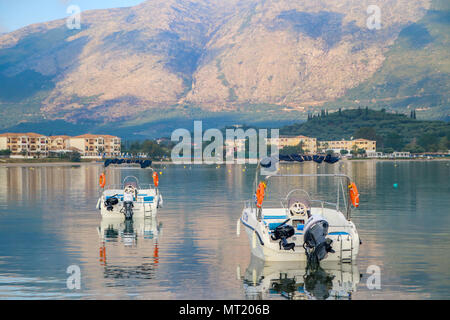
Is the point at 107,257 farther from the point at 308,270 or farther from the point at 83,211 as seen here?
the point at 83,211

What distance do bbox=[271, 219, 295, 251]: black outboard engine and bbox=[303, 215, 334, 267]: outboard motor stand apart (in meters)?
0.59

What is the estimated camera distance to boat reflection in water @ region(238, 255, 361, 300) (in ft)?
74.0

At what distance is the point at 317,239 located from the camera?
2580 centimetres

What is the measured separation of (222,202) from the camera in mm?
59250

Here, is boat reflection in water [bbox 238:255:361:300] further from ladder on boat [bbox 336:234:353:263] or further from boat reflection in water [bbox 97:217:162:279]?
boat reflection in water [bbox 97:217:162:279]

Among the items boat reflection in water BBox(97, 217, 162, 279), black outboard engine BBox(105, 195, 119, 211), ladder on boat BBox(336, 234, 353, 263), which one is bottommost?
boat reflection in water BBox(97, 217, 162, 279)

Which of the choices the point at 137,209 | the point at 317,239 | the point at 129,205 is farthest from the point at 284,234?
the point at 137,209

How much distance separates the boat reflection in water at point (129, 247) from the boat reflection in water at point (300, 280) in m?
4.16

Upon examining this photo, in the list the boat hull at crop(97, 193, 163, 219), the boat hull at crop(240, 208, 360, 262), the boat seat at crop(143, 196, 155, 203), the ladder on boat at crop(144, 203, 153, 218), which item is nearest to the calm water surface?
the boat hull at crop(240, 208, 360, 262)

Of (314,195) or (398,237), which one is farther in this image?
(314,195)

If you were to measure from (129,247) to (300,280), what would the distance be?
1089 centimetres

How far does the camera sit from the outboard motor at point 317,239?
84.0 feet
